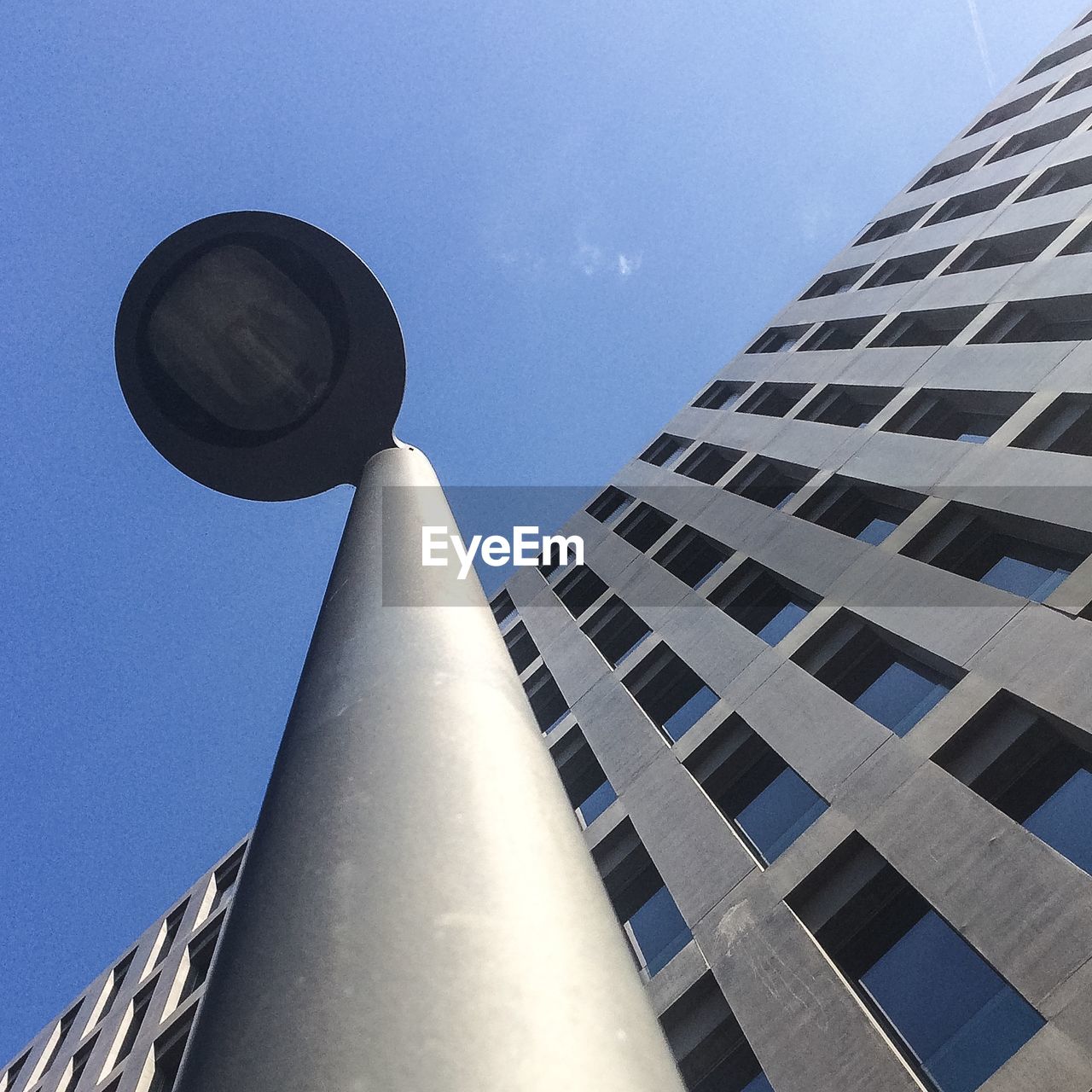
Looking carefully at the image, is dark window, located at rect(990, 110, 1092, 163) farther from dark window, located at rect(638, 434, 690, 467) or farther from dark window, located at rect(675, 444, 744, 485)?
dark window, located at rect(638, 434, 690, 467)

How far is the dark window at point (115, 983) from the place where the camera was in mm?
32062

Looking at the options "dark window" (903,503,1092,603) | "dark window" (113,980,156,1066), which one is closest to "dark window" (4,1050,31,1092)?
"dark window" (113,980,156,1066)

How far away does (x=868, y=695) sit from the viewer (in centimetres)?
1516

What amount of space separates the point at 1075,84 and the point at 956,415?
1844 cm

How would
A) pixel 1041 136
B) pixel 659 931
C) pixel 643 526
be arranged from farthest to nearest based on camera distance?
pixel 1041 136 < pixel 643 526 < pixel 659 931

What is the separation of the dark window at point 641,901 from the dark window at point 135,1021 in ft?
58.5

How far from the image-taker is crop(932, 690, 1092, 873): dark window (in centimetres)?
1093

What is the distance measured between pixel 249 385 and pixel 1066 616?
10322 mm

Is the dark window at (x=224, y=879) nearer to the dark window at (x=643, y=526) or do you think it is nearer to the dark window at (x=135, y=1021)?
the dark window at (x=135, y=1021)

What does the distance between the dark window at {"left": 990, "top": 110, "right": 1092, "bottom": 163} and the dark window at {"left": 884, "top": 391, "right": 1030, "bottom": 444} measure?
12.7m

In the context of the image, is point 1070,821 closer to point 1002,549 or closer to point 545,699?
point 1002,549

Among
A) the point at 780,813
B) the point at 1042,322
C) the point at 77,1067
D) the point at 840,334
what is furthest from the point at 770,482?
the point at 77,1067

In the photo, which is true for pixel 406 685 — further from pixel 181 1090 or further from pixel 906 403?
pixel 906 403

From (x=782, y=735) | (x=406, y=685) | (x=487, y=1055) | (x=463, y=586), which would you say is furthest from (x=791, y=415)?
(x=487, y=1055)
